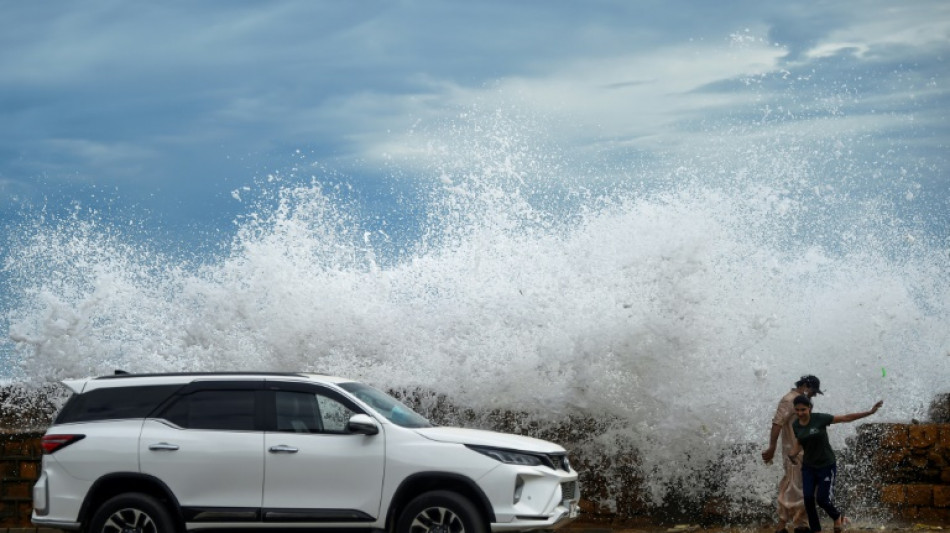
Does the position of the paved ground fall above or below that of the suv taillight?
below

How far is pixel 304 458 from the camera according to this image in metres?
9.27

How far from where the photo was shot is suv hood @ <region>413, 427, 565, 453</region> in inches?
362

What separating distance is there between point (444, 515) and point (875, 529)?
20.3 ft

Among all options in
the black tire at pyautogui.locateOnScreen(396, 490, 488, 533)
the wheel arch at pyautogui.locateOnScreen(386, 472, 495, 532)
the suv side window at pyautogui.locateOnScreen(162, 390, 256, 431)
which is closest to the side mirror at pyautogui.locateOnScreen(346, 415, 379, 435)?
the wheel arch at pyautogui.locateOnScreen(386, 472, 495, 532)

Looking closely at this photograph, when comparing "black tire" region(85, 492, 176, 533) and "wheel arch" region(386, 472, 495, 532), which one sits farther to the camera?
"black tire" region(85, 492, 176, 533)

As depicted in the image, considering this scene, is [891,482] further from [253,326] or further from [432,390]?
[253,326]

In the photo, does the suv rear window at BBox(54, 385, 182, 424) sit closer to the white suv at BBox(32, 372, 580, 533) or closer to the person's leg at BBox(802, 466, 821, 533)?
the white suv at BBox(32, 372, 580, 533)

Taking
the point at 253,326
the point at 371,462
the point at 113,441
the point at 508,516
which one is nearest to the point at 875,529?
the point at 508,516

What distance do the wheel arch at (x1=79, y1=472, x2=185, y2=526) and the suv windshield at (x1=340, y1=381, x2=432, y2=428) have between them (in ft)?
6.19

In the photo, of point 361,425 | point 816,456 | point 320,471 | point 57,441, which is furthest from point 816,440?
point 57,441

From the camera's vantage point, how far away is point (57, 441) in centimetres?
975

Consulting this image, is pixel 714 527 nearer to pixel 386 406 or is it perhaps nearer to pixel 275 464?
pixel 386 406

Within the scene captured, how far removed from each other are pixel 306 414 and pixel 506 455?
75.3 inches

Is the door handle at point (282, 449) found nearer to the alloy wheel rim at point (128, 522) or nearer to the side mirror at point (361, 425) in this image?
the side mirror at point (361, 425)
